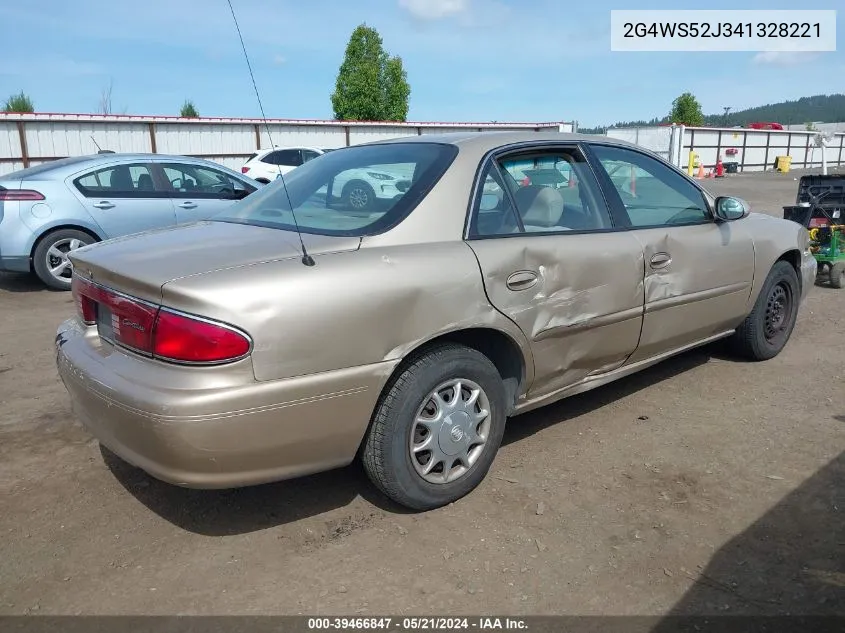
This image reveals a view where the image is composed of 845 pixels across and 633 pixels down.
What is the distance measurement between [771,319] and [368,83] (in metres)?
34.1

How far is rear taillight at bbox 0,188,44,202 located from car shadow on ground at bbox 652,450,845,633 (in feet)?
24.2

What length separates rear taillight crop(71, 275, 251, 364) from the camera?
2352 mm

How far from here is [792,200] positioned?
19.3 meters

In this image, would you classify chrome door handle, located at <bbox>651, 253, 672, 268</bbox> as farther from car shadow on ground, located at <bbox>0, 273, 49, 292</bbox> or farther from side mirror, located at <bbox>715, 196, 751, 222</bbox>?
car shadow on ground, located at <bbox>0, 273, 49, 292</bbox>

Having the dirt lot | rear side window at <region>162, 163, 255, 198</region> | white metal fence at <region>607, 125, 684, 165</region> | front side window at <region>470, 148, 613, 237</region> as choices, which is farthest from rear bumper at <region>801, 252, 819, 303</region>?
white metal fence at <region>607, 125, 684, 165</region>

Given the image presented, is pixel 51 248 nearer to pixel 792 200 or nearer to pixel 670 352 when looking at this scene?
pixel 670 352

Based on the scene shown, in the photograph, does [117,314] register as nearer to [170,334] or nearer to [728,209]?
[170,334]

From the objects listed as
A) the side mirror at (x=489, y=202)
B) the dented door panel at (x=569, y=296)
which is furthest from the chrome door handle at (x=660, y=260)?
the side mirror at (x=489, y=202)

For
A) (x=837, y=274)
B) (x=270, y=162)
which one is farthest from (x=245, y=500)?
(x=270, y=162)

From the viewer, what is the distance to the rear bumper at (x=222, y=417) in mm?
2361

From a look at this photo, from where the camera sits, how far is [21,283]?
8.16m

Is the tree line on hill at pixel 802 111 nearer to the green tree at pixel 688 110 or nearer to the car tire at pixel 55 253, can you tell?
the green tree at pixel 688 110

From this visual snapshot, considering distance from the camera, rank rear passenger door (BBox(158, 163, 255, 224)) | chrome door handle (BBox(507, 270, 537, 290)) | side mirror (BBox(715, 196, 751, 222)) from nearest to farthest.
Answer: chrome door handle (BBox(507, 270, 537, 290)) < side mirror (BBox(715, 196, 751, 222)) < rear passenger door (BBox(158, 163, 255, 224))

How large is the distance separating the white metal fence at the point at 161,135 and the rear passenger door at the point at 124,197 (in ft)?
30.6
